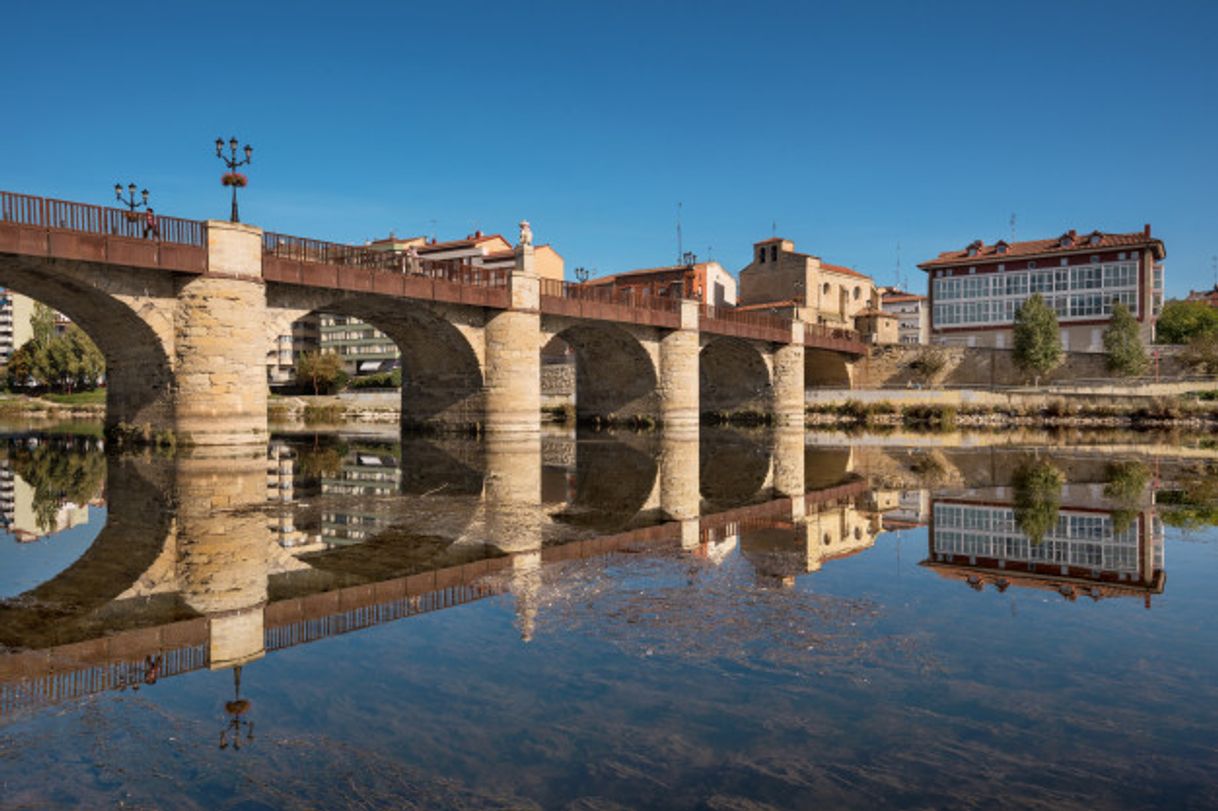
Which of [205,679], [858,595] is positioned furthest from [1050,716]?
[205,679]

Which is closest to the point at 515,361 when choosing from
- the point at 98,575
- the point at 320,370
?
the point at 98,575

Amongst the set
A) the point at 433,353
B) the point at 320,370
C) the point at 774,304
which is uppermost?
the point at 774,304

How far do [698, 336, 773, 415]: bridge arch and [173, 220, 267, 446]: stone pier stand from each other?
91.3 feet

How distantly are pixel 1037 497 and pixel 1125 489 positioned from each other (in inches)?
107

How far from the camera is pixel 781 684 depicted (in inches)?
210

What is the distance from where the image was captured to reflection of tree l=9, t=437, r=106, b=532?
1321 cm

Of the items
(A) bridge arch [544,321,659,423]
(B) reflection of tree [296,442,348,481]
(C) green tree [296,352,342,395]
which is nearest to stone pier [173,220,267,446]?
(B) reflection of tree [296,442,348,481]

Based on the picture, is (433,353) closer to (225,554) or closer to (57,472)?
(57,472)

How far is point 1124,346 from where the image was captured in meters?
56.3

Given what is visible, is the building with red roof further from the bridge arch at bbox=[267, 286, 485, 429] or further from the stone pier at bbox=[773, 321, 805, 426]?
the bridge arch at bbox=[267, 286, 485, 429]

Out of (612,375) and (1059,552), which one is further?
(612,375)

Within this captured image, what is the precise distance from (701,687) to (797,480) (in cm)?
1333

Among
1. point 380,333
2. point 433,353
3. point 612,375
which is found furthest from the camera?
point 380,333

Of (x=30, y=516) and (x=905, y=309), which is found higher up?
(x=905, y=309)
